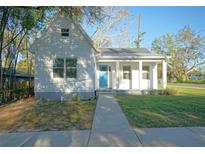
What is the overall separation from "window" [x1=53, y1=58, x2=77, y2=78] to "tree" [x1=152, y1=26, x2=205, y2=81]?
4228 centimetres

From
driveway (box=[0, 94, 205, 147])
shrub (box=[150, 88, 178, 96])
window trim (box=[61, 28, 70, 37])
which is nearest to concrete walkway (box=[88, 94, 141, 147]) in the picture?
driveway (box=[0, 94, 205, 147])

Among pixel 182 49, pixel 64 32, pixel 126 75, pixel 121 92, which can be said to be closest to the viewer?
pixel 64 32

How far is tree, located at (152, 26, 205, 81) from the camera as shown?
5462 cm

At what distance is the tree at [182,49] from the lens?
54.6 metres

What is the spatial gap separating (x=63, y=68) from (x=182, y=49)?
47422 mm

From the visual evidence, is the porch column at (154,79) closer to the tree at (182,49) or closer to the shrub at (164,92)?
the shrub at (164,92)

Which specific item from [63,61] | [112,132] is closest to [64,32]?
→ [63,61]

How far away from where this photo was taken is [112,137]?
6.06 metres

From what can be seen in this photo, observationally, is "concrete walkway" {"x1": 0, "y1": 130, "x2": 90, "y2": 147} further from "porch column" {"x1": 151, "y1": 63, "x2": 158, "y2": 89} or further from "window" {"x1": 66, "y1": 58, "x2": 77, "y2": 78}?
"porch column" {"x1": 151, "y1": 63, "x2": 158, "y2": 89}

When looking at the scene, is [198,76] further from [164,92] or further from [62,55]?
[62,55]

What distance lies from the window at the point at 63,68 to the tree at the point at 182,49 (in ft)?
139

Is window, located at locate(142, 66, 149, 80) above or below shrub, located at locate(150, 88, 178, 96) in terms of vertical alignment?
above
